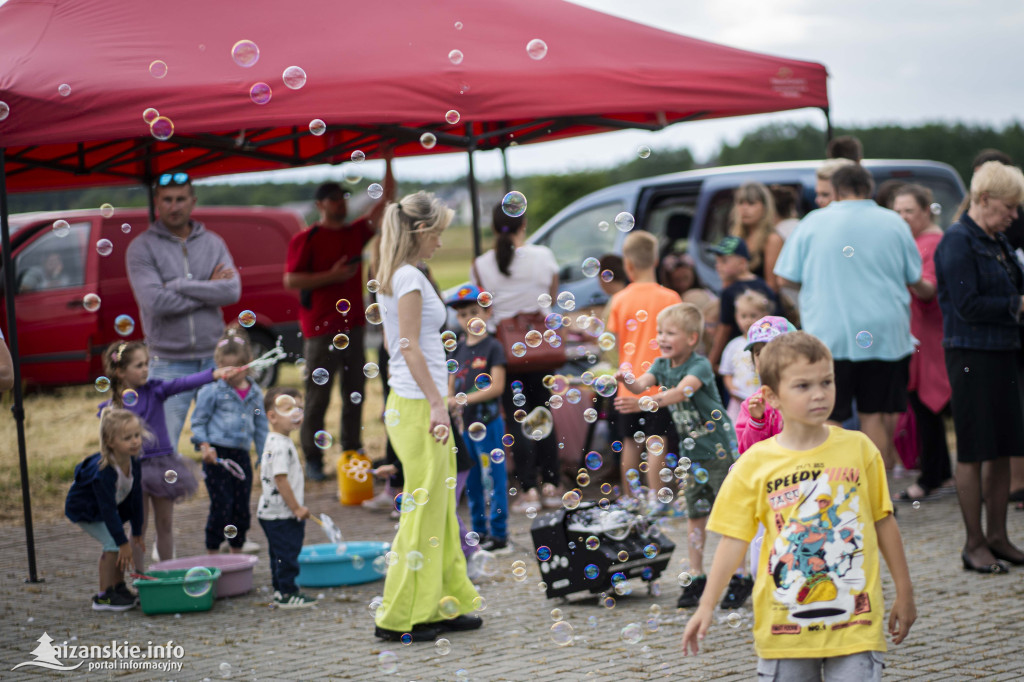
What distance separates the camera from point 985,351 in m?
5.15

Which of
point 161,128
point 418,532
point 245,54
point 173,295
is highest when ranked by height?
point 245,54

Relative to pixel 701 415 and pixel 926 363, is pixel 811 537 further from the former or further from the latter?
pixel 926 363

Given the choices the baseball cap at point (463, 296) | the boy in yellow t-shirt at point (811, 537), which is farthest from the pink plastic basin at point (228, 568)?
the boy in yellow t-shirt at point (811, 537)

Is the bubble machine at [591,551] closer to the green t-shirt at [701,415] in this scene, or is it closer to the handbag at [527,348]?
the green t-shirt at [701,415]

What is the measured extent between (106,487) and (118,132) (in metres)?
1.86

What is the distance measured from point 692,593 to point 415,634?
1.29m

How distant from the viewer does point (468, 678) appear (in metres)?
4.02

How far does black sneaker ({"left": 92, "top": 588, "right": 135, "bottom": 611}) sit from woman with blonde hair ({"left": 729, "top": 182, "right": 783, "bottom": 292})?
4593 millimetres

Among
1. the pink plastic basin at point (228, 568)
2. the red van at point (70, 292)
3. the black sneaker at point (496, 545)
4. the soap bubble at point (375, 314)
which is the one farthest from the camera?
the red van at point (70, 292)

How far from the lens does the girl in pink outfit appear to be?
11.9 ft

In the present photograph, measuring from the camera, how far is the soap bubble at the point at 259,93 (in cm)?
564

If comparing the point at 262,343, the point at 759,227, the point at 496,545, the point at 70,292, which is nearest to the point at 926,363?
the point at 759,227

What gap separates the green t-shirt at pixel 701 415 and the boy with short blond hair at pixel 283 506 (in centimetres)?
182
